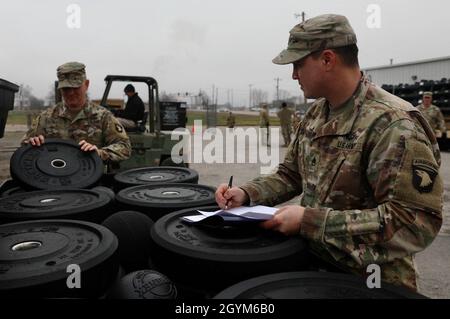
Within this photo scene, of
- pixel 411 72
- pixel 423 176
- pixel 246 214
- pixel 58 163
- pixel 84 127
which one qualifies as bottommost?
pixel 246 214

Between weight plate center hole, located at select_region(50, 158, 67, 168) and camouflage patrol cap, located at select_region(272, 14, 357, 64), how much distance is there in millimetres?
2296

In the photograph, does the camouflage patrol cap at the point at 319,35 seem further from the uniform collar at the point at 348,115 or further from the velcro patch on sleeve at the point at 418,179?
the velcro patch on sleeve at the point at 418,179

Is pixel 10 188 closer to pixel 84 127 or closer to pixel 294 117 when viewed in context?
pixel 84 127

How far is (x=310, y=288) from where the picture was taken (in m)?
1.53

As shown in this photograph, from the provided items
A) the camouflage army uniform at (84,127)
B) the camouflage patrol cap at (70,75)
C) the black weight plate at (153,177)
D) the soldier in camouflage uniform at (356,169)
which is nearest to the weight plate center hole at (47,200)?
the black weight plate at (153,177)

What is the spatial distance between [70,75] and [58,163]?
3.01 ft

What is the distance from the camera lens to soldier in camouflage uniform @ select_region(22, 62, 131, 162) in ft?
13.0

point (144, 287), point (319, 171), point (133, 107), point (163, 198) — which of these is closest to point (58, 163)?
point (163, 198)

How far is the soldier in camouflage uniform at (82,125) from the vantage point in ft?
13.0

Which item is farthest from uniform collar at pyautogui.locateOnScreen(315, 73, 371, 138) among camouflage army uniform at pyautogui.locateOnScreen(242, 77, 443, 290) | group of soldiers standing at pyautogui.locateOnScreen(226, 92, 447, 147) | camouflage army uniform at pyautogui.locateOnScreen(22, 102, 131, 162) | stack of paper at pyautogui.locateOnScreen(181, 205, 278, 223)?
group of soldiers standing at pyautogui.locateOnScreen(226, 92, 447, 147)

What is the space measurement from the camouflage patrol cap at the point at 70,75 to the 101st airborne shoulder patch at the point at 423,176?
3195 millimetres

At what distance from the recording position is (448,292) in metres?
3.44

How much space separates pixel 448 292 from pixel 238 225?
8.37 feet

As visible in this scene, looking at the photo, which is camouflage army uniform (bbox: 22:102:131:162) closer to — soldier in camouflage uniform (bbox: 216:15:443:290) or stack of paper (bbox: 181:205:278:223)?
stack of paper (bbox: 181:205:278:223)
